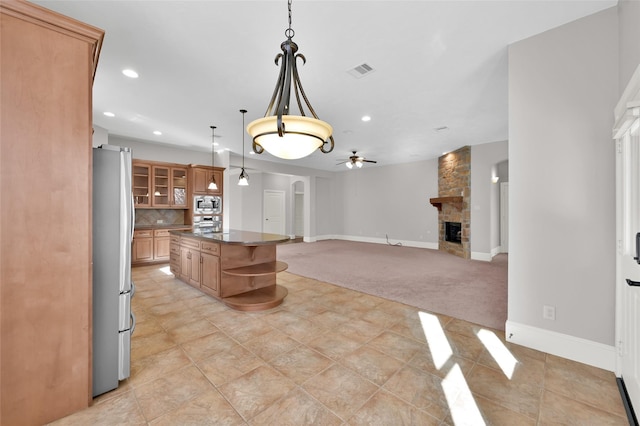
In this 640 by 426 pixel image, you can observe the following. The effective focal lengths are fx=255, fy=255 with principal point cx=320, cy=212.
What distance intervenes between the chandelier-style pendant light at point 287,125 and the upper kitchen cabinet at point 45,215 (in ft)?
3.48

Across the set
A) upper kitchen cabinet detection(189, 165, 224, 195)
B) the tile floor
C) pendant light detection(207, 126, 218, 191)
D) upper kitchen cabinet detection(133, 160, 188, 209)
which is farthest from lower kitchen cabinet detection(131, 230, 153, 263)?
the tile floor

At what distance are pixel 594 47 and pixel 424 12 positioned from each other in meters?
1.41

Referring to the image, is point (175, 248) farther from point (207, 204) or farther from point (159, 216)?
point (159, 216)

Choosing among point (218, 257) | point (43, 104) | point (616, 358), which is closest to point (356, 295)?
point (218, 257)

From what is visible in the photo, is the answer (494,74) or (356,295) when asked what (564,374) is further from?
(494,74)

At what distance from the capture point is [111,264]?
172 centimetres

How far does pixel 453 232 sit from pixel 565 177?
5610 millimetres

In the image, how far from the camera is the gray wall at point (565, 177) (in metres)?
2.00

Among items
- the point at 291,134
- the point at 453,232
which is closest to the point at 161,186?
the point at 291,134

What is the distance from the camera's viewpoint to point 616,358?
1.91 metres

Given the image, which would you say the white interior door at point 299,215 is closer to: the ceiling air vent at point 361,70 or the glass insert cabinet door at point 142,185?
the glass insert cabinet door at point 142,185

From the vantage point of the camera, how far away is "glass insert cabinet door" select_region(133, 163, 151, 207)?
571 cm

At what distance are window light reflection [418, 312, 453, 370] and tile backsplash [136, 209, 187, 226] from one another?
19.9 feet

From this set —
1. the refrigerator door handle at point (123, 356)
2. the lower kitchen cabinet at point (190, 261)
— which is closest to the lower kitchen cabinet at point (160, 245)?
the lower kitchen cabinet at point (190, 261)
